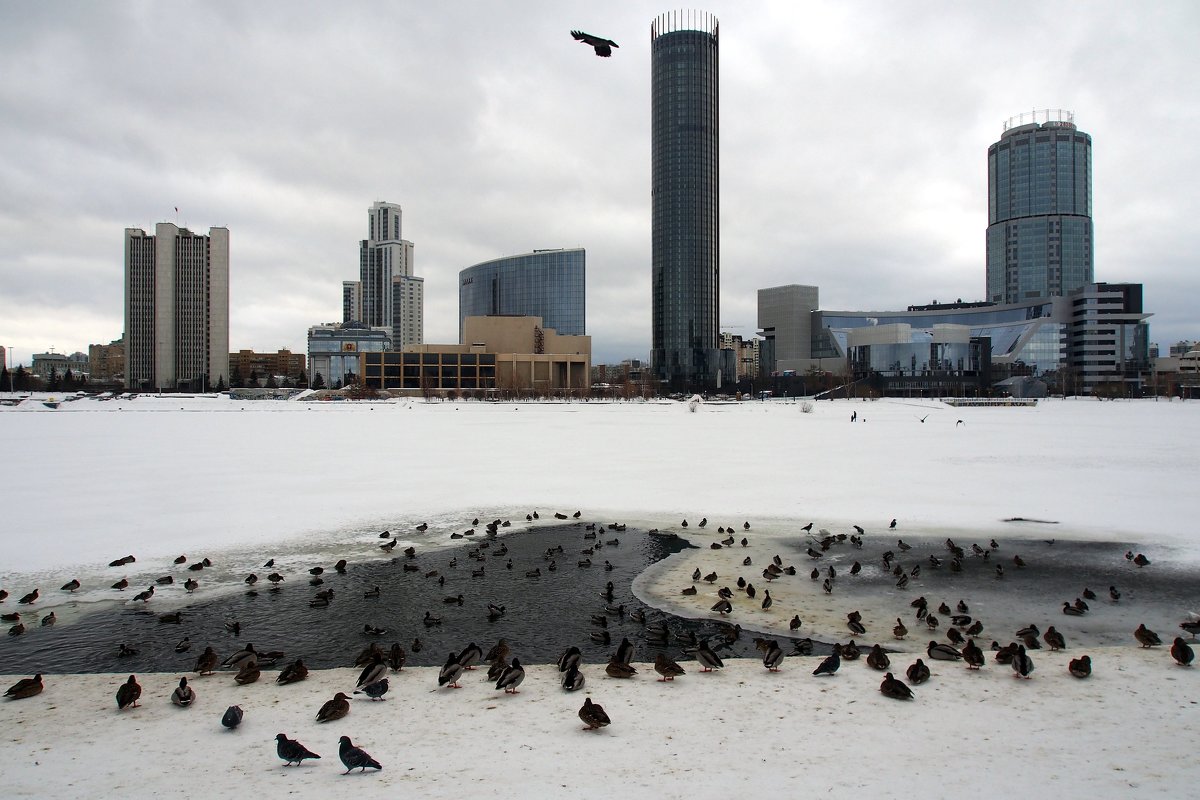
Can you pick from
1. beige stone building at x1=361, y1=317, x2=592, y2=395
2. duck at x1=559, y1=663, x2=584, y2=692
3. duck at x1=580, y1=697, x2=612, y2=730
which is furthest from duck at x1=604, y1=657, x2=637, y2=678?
beige stone building at x1=361, y1=317, x2=592, y2=395

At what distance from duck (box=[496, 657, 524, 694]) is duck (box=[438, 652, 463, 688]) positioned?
491 millimetres

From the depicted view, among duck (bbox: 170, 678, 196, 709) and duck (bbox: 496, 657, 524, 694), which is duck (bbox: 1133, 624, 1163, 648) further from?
duck (bbox: 170, 678, 196, 709)

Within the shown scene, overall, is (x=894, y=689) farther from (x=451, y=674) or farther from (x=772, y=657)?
(x=451, y=674)

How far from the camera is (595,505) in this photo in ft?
68.4

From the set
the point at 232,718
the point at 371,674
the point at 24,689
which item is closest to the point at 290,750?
the point at 232,718

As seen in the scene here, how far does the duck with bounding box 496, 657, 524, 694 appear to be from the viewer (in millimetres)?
8062

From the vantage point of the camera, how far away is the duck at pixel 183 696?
7.73 metres

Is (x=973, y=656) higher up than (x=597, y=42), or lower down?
lower down

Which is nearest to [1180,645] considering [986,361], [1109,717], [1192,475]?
[1109,717]

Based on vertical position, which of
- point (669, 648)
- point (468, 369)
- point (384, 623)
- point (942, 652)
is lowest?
point (669, 648)

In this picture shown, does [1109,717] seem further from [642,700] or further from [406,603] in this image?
[406,603]

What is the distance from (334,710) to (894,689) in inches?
231

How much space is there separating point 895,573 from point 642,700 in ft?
23.9

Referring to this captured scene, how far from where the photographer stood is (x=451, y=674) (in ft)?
27.0
